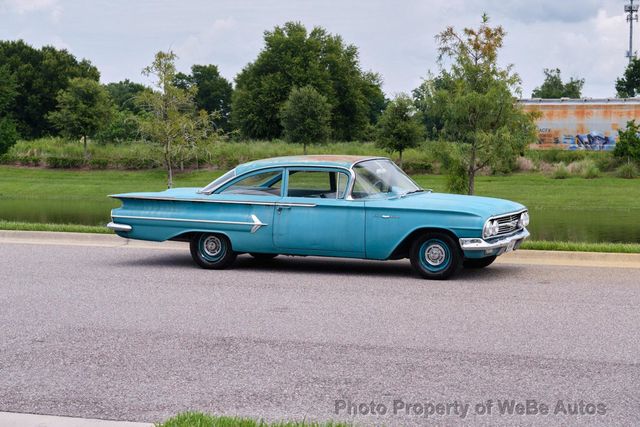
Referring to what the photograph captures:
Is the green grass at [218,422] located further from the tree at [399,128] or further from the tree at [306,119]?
the tree at [306,119]

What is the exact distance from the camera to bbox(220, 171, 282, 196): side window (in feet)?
39.9

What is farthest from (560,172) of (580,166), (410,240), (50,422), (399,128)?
(50,422)

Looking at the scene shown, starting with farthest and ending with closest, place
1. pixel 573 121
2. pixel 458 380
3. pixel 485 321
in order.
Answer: pixel 573 121 < pixel 485 321 < pixel 458 380

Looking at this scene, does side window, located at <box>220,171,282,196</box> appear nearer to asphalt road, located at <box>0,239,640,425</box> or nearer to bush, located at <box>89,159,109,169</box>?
asphalt road, located at <box>0,239,640,425</box>

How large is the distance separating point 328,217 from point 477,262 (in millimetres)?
2104

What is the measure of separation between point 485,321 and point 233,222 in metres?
4.21

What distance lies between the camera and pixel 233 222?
11.8m

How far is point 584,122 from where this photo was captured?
50.6m

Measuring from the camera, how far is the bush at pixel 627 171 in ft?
137

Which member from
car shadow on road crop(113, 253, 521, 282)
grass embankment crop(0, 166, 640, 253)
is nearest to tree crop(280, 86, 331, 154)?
grass embankment crop(0, 166, 640, 253)

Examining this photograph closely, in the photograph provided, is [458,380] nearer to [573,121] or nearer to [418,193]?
[418,193]

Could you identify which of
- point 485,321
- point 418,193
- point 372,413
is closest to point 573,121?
point 418,193

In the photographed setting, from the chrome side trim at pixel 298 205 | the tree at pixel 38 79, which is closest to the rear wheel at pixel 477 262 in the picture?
the chrome side trim at pixel 298 205

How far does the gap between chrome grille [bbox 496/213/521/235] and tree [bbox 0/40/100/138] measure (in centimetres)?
7282
